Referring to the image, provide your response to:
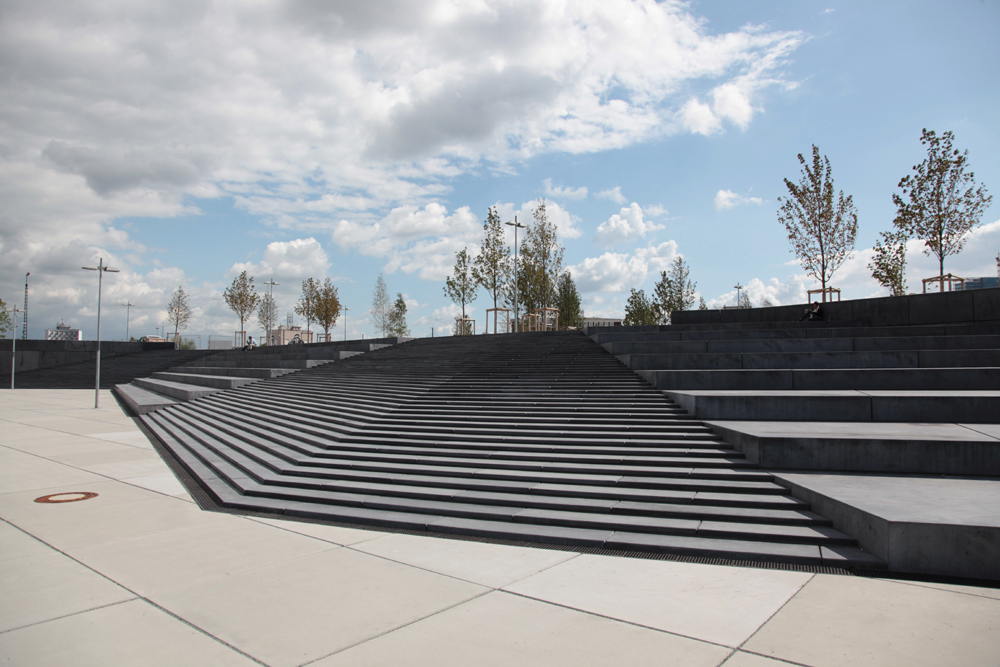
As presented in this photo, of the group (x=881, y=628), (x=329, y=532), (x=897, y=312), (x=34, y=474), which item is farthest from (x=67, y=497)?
(x=897, y=312)

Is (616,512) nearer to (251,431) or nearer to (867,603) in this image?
(867,603)

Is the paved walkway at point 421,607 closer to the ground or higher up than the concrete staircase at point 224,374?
closer to the ground

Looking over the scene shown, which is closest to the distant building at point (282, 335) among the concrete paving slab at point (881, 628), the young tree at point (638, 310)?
the young tree at point (638, 310)

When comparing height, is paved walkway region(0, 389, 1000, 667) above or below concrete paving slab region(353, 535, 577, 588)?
above

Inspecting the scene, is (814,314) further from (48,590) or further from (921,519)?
(48,590)

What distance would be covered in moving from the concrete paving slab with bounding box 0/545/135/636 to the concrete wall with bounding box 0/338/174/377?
38284mm

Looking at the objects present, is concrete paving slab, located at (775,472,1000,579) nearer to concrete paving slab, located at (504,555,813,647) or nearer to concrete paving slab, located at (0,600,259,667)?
concrete paving slab, located at (504,555,813,647)

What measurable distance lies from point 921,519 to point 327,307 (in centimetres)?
5240

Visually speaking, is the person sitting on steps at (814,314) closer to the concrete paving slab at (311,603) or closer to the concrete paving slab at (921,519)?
the concrete paving slab at (921,519)

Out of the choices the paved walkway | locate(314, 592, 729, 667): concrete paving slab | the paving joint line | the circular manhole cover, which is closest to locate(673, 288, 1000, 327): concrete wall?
the paved walkway

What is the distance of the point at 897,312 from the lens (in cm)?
1642

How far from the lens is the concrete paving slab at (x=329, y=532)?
6.60 meters

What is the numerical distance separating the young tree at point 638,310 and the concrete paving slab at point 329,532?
4700 cm

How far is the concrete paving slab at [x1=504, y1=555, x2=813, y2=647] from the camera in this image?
4.27 meters
